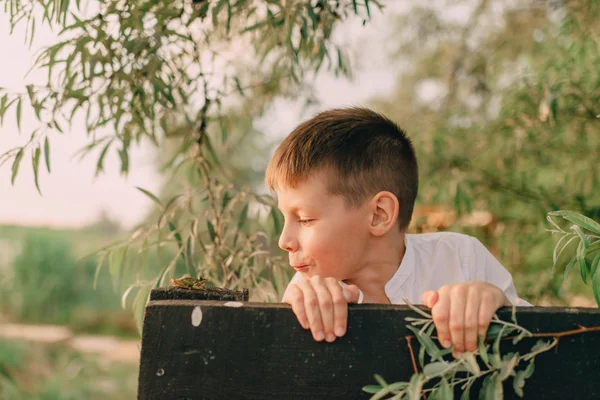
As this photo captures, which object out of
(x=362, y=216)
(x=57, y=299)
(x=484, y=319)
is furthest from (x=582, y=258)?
(x=57, y=299)

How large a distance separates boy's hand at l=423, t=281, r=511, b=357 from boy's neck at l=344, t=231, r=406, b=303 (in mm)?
701

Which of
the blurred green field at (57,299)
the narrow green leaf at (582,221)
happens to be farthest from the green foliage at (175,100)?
the blurred green field at (57,299)

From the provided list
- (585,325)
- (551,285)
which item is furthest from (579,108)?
(585,325)

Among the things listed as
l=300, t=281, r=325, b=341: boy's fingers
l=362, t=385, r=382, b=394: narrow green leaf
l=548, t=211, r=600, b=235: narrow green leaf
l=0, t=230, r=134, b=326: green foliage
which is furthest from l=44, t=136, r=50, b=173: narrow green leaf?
l=0, t=230, r=134, b=326: green foliage

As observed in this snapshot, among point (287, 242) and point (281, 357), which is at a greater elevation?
point (287, 242)

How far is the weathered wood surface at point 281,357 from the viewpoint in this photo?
88 centimetres

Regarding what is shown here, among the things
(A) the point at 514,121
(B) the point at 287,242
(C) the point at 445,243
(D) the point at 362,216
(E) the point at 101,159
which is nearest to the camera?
(B) the point at 287,242

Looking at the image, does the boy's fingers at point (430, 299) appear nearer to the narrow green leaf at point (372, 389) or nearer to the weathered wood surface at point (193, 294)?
the narrow green leaf at point (372, 389)

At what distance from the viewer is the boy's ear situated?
1585 millimetres

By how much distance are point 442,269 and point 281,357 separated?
86 centimetres

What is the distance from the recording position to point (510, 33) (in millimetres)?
4645

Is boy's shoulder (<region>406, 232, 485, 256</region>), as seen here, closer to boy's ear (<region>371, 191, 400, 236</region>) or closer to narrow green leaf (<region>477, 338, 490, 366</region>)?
boy's ear (<region>371, 191, 400, 236</region>)

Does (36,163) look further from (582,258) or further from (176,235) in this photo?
(582,258)

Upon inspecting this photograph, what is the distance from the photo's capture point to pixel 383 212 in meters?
1.60
